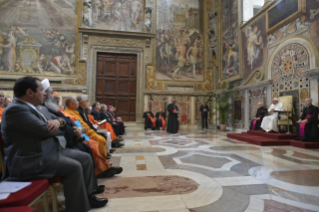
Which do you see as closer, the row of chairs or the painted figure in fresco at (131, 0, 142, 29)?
the row of chairs

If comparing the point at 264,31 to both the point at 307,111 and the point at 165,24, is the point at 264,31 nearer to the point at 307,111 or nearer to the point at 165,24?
the point at 307,111

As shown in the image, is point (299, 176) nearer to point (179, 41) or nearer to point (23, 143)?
point (23, 143)

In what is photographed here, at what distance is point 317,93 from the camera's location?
5.85m

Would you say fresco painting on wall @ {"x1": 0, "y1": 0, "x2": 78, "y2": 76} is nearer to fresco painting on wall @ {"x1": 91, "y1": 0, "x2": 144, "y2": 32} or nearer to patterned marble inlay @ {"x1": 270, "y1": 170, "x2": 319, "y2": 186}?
fresco painting on wall @ {"x1": 91, "y1": 0, "x2": 144, "y2": 32}

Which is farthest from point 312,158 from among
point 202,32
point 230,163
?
point 202,32

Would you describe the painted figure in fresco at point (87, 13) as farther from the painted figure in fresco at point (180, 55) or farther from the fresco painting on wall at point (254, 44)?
the fresco painting on wall at point (254, 44)

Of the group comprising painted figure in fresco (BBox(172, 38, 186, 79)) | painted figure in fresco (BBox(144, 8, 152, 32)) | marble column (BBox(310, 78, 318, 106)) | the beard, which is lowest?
the beard


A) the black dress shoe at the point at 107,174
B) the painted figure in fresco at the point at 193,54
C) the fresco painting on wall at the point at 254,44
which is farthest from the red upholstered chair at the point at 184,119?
the black dress shoe at the point at 107,174

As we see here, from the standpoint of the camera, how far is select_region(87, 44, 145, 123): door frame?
12.1 meters

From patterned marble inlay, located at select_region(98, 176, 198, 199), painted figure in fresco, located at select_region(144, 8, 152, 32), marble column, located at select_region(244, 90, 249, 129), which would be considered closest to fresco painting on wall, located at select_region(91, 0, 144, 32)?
painted figure in fresco, located at select_region(144, 8, 152, 32)

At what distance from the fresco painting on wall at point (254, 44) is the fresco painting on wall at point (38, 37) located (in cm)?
Result: 1018

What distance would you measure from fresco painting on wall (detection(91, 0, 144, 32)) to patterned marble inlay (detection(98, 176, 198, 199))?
11.8m

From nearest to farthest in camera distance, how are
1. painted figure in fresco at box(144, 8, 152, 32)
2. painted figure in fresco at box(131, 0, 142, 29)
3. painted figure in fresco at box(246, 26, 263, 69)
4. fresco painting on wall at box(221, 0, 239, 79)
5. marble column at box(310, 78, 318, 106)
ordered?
marble column at box(310, 78, 318, 106)
painted figure in fresco at box(246, 26, 263, 69)
fresco painting on wall at box(221, 0, 239, 79)
painted figure in fresco at box(144, 8, 152, 32)
painted figure in fresco at box(131, 0, 142, 29)

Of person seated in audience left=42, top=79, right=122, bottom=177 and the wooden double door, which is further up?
the wooden double door
